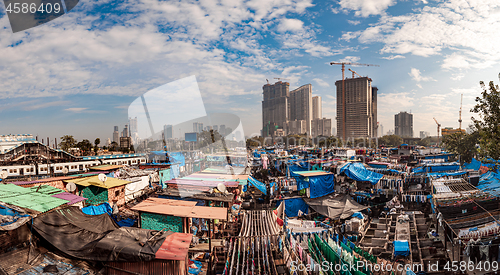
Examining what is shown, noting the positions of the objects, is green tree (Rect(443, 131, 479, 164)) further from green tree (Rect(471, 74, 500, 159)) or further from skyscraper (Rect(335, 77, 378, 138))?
skyscraper (Rect(335, 77, 378, 138))

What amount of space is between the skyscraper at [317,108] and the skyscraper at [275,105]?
3143 cm

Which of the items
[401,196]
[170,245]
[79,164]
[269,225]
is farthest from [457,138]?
[79,164]

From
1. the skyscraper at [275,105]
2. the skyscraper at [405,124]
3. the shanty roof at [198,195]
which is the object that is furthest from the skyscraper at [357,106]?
the shanty roof at [198,195]

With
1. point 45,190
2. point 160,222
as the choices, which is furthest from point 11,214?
point 160,222

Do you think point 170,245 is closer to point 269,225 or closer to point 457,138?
point 269,225

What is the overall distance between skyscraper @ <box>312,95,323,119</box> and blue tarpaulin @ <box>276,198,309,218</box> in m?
179

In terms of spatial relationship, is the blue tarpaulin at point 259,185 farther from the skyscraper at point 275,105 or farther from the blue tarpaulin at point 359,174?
the skyscraper at point 275,105

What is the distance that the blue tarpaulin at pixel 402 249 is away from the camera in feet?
24.4

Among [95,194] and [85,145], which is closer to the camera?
[95,194]

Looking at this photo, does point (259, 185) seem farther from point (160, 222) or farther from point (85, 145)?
point (85, 145)

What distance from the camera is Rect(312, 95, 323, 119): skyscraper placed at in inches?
7236

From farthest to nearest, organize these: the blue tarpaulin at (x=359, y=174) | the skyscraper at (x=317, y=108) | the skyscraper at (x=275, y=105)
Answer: the skyscraper at (x=317, y=108) < the skyscraper at (x=275, y=105) < the blue tarpaulin at (x=359, y=174)

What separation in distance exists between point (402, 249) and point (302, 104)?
15743 cm

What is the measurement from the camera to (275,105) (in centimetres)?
16612
